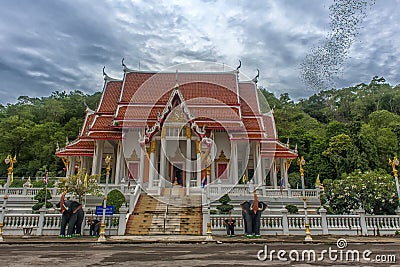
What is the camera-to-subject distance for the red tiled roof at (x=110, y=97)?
2266 cm

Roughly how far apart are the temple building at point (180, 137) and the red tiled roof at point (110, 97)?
8 centimetres

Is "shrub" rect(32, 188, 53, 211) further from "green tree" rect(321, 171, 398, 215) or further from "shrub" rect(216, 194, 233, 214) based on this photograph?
"green tree" rect(321, 171, 398, 215)

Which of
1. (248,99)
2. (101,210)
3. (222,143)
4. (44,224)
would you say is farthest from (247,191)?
(248,99)

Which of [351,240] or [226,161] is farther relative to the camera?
[226,161]

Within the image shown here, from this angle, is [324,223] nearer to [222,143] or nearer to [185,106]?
[222,143]

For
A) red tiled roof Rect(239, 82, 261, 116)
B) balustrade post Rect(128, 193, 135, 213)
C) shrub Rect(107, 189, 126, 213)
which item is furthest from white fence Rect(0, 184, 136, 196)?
red tiled roof Rect(239, 82, 261, 116)

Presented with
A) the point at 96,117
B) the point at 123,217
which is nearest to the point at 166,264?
the point at 123,217

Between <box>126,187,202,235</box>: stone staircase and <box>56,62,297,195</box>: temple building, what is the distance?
1184mm

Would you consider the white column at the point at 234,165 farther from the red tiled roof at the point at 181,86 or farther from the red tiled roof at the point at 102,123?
the red tiled roof at the point at 102,123

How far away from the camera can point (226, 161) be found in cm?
2033

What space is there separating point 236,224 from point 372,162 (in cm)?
2185

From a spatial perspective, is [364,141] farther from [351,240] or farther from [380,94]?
[380,94]

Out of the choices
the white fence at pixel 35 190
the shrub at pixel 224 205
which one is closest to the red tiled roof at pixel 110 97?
the white fence at pixel 35 190

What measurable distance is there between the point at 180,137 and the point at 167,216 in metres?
6.27
